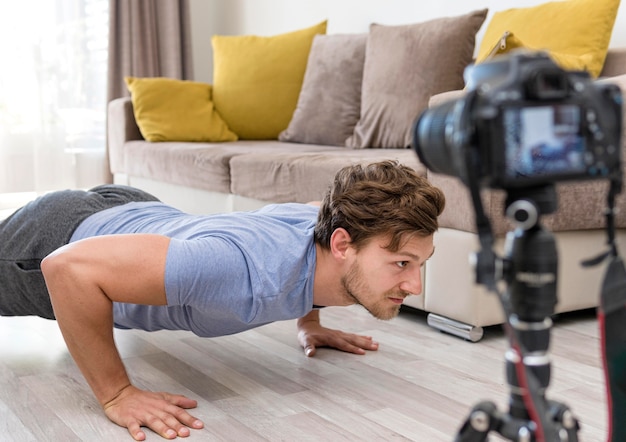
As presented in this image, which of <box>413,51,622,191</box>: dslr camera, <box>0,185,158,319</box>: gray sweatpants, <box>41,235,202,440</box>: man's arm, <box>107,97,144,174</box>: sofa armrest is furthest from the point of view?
<box>107,97,144,174</box>: sofa armrest

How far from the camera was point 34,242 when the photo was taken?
1.75m

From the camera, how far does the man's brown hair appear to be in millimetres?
1495

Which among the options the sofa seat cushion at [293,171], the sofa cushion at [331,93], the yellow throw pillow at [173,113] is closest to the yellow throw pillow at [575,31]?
the sofa seat cushion at [293,171]

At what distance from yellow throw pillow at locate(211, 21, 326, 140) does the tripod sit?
315 centimetres

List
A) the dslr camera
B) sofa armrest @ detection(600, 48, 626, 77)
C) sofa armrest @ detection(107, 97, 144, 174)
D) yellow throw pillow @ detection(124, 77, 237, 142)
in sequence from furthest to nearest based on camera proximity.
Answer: sofa armrest @ detection(107, 97, 144, 174), yellow throw pillow @ detection(124, 77, 237, 142), sofa armrest @ detection(600, 48, 626, 77), the dslr camera

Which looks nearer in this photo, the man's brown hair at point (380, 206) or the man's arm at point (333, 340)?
the man's brown hair at point (380, 206)

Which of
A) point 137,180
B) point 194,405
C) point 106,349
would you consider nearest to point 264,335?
point 194,405

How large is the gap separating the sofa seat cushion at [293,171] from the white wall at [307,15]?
0.89m

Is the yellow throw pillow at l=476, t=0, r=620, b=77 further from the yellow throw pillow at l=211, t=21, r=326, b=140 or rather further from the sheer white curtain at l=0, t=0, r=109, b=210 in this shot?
the sheer white curtain at l=0, t=0, r=109, b=210

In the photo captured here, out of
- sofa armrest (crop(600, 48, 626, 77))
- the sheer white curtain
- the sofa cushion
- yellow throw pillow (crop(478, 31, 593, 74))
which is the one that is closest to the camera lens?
yellow throw pillow (crop(478, 31, 593, 74))

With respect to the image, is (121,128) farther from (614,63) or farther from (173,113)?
(614,63)

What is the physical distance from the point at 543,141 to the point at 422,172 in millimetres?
1460

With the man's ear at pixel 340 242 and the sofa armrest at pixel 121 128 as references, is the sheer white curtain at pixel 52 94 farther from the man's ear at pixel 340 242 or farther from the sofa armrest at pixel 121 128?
the man's ear at pixel 340 242

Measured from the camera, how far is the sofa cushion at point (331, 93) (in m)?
3.37
